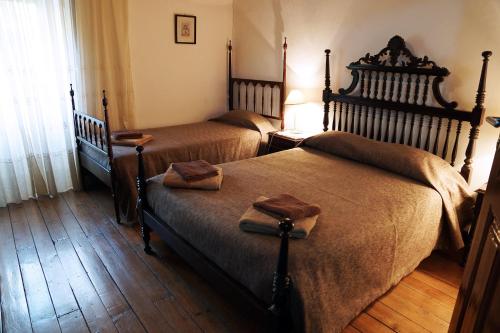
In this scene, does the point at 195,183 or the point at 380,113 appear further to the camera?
the point at 380,113

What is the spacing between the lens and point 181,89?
4273 millimetres

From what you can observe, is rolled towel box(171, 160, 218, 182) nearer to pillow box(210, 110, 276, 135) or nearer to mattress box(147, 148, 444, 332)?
mattress box(147, 148, 444, 332)

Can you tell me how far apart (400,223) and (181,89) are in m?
3.17

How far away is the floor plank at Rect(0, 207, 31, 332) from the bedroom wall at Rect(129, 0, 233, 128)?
1.86 metres

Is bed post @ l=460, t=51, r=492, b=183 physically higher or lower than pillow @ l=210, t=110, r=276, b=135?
higher

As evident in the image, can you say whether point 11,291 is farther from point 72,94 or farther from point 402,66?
point 402,66

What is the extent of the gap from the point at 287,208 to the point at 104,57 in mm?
2806

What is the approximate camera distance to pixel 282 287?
4.37 feet

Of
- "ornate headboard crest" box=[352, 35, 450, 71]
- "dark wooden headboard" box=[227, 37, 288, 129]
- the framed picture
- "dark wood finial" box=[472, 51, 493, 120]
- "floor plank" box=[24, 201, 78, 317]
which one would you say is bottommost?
"floor plank" box=[24, 201, 78, 317]

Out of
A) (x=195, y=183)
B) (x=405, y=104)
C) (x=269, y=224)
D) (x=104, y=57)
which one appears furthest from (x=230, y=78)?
(x=269, y=224)

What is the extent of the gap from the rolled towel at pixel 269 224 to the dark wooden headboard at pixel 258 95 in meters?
2.41

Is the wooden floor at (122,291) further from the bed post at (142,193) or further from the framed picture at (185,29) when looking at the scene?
the framed picture at (185,29)

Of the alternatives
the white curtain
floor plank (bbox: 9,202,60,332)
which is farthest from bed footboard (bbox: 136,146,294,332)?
the white curtain

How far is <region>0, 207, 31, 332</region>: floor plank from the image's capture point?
185 cm
